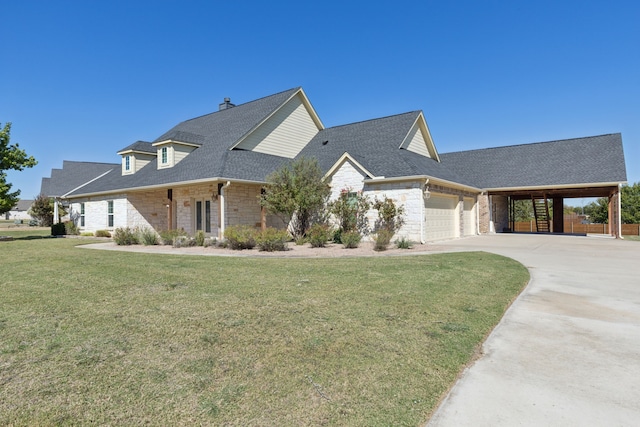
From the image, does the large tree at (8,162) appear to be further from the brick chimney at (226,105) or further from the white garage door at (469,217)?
the white garage door at (469,217)

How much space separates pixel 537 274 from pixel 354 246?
23.5 ft

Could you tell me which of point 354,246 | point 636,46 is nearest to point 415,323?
point 354,246

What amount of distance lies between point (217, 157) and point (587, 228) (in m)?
30.2

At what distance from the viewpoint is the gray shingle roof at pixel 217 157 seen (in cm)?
1738

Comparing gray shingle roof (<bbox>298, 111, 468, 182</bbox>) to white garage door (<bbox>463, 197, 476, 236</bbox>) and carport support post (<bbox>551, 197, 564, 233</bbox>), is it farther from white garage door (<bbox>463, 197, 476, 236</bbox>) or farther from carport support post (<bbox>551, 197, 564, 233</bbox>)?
carport support post (<bbox>551, 197, 564, 233</bbox>)

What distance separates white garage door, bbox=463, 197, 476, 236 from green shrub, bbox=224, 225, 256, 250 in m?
14.5

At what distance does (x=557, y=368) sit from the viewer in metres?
3.46

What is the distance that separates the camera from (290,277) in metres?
7.79

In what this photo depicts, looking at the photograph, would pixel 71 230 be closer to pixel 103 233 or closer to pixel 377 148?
pixel 103 233

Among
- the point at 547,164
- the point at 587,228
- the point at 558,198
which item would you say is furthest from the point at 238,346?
the point at 587,228

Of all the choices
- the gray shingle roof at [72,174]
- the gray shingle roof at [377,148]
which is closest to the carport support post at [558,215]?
the gray shingle roof at [377,148]

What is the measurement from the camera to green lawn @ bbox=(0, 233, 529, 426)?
2.71 m

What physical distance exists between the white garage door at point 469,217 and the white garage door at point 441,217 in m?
2.13

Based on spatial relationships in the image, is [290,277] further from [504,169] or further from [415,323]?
[504,169]
